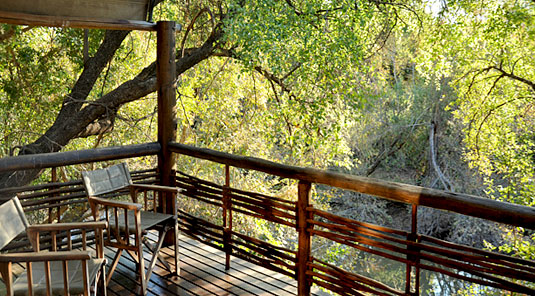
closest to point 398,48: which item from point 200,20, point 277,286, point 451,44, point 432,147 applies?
point 432,147

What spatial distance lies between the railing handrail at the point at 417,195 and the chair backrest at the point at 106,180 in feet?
2.39

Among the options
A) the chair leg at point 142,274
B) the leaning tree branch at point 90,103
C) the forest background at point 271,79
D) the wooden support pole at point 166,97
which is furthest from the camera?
the leaning tree branch at point 90,103

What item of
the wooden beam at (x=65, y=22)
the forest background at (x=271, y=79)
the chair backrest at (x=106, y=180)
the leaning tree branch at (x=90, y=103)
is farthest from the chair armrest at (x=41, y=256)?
the leaning tree branch at (x=90, y=103)

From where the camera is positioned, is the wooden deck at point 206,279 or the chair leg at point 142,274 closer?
the chair leg at point 142,274

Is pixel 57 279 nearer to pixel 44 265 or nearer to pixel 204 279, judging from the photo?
pixel 44 265

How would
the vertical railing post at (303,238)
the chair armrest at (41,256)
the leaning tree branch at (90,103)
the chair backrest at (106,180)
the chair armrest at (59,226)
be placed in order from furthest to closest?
1. the leaning tree branch at (90,103)
2. the chair backrest at (106,180)
3. the vertical railing post at (303,238)
4. the chair armrest at (59,226)
5. the chair armrest at (41,256)

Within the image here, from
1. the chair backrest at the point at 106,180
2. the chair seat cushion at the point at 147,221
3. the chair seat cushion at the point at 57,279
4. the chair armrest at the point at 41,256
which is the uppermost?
the chair backrest at the point at 106,180

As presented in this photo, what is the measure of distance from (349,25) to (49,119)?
453cm

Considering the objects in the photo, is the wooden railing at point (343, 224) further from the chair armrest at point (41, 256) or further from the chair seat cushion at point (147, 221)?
the chair armrest at point (41, 256)

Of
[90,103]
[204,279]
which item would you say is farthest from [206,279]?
[90,103]

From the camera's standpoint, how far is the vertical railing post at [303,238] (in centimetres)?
281

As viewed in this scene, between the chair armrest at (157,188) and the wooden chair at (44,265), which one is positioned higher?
the chair armrest at (157,188)

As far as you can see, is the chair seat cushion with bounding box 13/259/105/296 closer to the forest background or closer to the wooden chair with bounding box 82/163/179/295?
the wooden chair with bounding box 82/163/179/295

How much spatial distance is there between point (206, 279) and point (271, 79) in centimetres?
376
